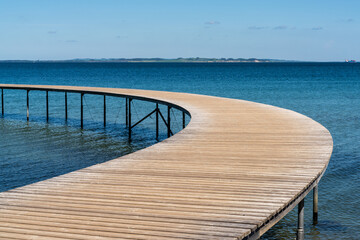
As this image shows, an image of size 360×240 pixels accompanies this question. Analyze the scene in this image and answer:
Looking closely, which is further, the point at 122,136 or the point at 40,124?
the point at 40,124

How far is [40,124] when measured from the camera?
2070cm

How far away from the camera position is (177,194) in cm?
463

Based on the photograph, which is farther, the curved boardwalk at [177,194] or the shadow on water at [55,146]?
the shadow on water at [55,146]

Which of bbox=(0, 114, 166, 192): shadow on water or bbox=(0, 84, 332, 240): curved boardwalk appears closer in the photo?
bbox=(0, 84, 332, 240): curved boardwalk

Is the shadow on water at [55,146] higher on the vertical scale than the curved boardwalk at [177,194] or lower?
lower

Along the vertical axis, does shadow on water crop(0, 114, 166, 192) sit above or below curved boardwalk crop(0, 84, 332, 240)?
below

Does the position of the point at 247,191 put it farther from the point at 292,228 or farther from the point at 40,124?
the point at 40,124

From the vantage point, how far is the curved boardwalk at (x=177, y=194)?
3.66 meters

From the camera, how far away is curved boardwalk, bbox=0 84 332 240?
3.66 m

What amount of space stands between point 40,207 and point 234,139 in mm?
4460

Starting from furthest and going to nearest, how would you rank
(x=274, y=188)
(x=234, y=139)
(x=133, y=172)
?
(x=234, y=139) → (x=133, y=172) → (x=274, y=188)

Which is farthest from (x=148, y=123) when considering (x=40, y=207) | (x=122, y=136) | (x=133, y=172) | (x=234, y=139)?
(x=40, y=207)

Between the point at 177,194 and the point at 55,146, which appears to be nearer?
the point at 177,194

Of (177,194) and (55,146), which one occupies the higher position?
(177,194)
